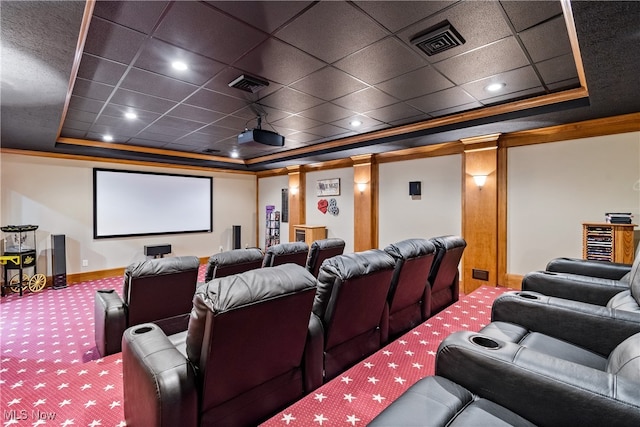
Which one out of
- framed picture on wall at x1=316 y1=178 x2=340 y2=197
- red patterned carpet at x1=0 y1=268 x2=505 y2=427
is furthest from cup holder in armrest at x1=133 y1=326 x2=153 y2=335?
framed picture on wall at x1=316 y1=178 x2=340 y2=197

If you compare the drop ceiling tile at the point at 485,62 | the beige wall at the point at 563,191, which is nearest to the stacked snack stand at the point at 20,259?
the drop ceiling tile at the point at 485,62

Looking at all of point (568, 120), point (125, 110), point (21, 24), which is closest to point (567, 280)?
point (568, 120)

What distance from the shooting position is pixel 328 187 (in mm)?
7488

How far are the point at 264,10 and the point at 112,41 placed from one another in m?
1.30

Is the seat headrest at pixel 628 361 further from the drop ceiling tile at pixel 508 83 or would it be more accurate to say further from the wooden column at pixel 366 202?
the wooden column at pixel 366 202

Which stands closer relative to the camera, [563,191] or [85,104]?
[85,104]

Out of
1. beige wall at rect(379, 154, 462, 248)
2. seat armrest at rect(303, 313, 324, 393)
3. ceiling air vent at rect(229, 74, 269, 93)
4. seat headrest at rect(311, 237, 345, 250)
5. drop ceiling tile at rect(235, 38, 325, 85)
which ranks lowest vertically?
seat armrest at rect(303, 313, 324, 393)

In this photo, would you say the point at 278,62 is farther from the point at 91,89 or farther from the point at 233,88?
the point at 91,89

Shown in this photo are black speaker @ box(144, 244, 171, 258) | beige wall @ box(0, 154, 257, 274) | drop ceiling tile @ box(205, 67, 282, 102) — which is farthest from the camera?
black speaker @ box(144, 244, 171, 258)

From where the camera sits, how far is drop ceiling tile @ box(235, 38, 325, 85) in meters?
2.51

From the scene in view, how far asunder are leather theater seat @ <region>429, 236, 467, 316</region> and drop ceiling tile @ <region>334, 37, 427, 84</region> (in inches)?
68.4

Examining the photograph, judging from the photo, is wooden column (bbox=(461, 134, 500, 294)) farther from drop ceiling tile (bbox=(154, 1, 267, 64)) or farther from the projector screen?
the projector screen

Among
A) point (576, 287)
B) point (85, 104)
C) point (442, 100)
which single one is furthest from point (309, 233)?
Answer: point (576, 287)

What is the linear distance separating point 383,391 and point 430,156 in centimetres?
468
